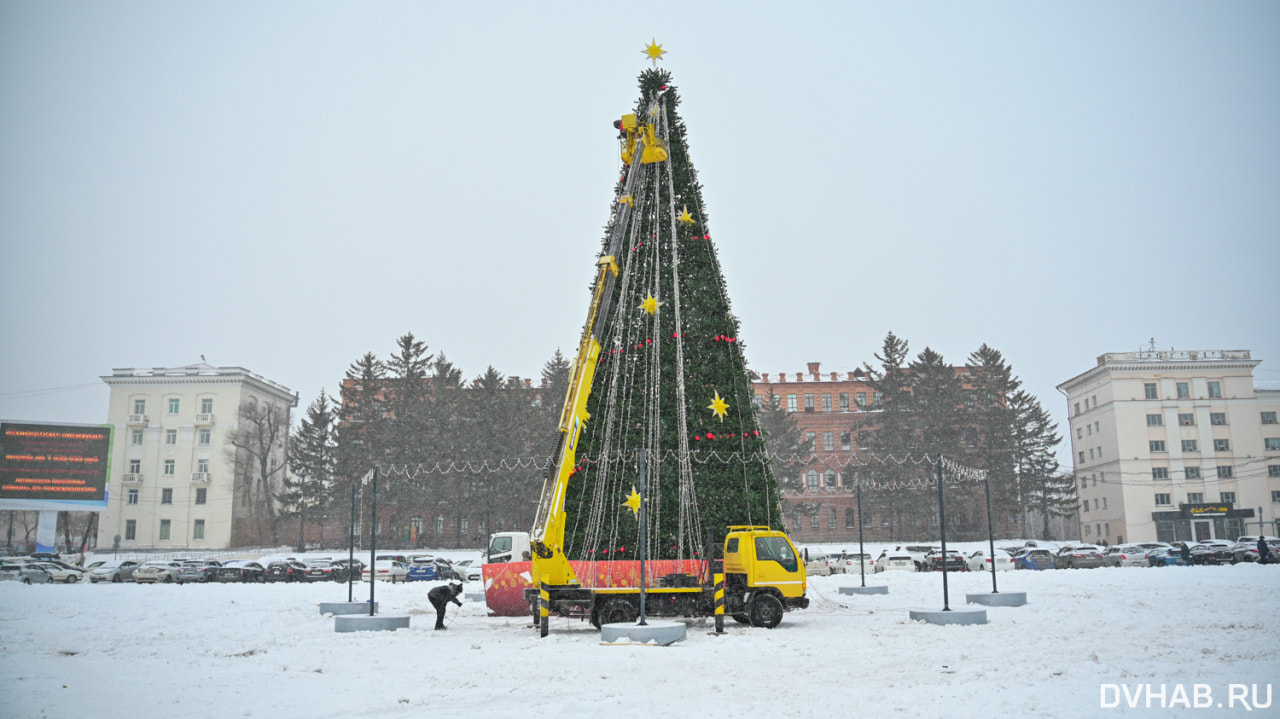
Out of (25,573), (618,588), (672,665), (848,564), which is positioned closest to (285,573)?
(25,573)

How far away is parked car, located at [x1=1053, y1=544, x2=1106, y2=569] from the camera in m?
40.6

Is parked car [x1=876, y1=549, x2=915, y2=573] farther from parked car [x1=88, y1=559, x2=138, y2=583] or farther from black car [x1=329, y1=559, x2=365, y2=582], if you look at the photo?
parked car [x1=88, y1=559, x2=138, y2=583]

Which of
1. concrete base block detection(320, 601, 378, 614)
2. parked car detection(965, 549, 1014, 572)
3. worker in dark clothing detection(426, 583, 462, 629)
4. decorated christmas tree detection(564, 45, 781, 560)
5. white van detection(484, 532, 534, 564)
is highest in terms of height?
decorated christmas tree detection(564, 45, 781, 560)

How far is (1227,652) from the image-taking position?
11422mm

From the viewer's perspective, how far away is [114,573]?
3847cm

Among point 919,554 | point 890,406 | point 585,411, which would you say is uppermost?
point 890,406

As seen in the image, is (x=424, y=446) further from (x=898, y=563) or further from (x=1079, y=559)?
(x=1079, y=559)

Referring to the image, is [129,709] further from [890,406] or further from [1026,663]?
[890,406]

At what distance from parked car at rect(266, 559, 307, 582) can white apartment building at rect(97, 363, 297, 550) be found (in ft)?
99.4

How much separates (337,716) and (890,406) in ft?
196

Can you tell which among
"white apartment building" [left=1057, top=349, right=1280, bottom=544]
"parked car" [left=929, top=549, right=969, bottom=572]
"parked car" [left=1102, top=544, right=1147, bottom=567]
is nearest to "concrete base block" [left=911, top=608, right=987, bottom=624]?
"parked car" [left=929, top=549, right=969, bottom=572]

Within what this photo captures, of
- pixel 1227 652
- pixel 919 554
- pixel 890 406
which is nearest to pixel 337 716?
pixel 1227 652

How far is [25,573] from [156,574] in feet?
16.0

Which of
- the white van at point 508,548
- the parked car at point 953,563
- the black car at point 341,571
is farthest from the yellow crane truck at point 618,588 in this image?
the parked car at point 953,563
